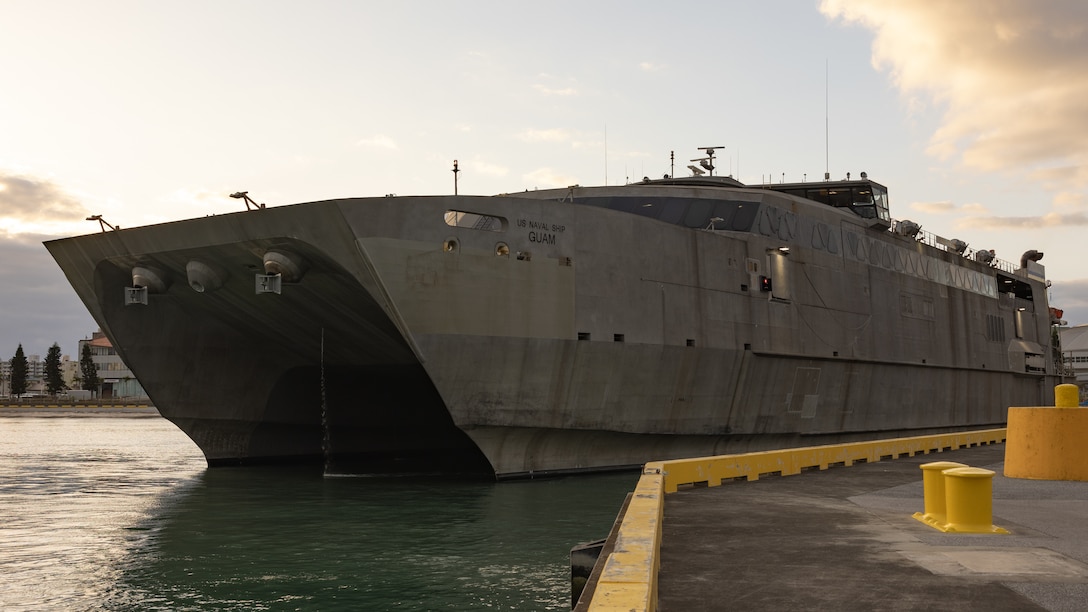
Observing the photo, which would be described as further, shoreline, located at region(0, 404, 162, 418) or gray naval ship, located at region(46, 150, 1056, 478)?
shoreline, located at region(0, 404, 162, 418)

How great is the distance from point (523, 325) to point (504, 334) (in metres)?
0.54

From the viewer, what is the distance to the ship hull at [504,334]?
20.3 metres

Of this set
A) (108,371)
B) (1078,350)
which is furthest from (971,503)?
(1078,350)

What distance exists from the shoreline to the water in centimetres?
7108

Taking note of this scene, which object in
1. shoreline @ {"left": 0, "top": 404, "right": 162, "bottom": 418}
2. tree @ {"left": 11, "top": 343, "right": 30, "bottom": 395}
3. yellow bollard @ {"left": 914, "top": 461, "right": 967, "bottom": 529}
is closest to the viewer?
yellow bollard @ {"left": 914, "top": 461, "right": 967, "bottom": 529}

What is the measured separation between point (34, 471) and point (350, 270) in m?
16.0

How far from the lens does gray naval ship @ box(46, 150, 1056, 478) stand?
20375mm

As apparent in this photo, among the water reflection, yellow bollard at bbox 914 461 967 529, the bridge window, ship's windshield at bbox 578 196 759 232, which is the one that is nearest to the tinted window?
ship's windshield at bbox 578 196 759 232

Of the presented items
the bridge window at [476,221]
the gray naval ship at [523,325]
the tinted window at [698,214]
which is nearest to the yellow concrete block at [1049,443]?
the gray naval ship at [523,325]

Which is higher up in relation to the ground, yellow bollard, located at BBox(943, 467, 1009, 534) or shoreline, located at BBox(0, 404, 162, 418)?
yellow bollard, located at BBox(943, 467, 1009, 534)

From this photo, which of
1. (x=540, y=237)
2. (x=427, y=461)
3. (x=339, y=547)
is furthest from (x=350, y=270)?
(x=427, y=461)

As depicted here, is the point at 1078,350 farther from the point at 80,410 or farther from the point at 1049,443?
the point at 1049,443

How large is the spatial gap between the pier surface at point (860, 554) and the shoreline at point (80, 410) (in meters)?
86.1

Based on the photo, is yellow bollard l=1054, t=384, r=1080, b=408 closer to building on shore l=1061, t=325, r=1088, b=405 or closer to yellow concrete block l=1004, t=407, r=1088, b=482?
yellow concrete block l=1004, t=407, r=1088, b=482
